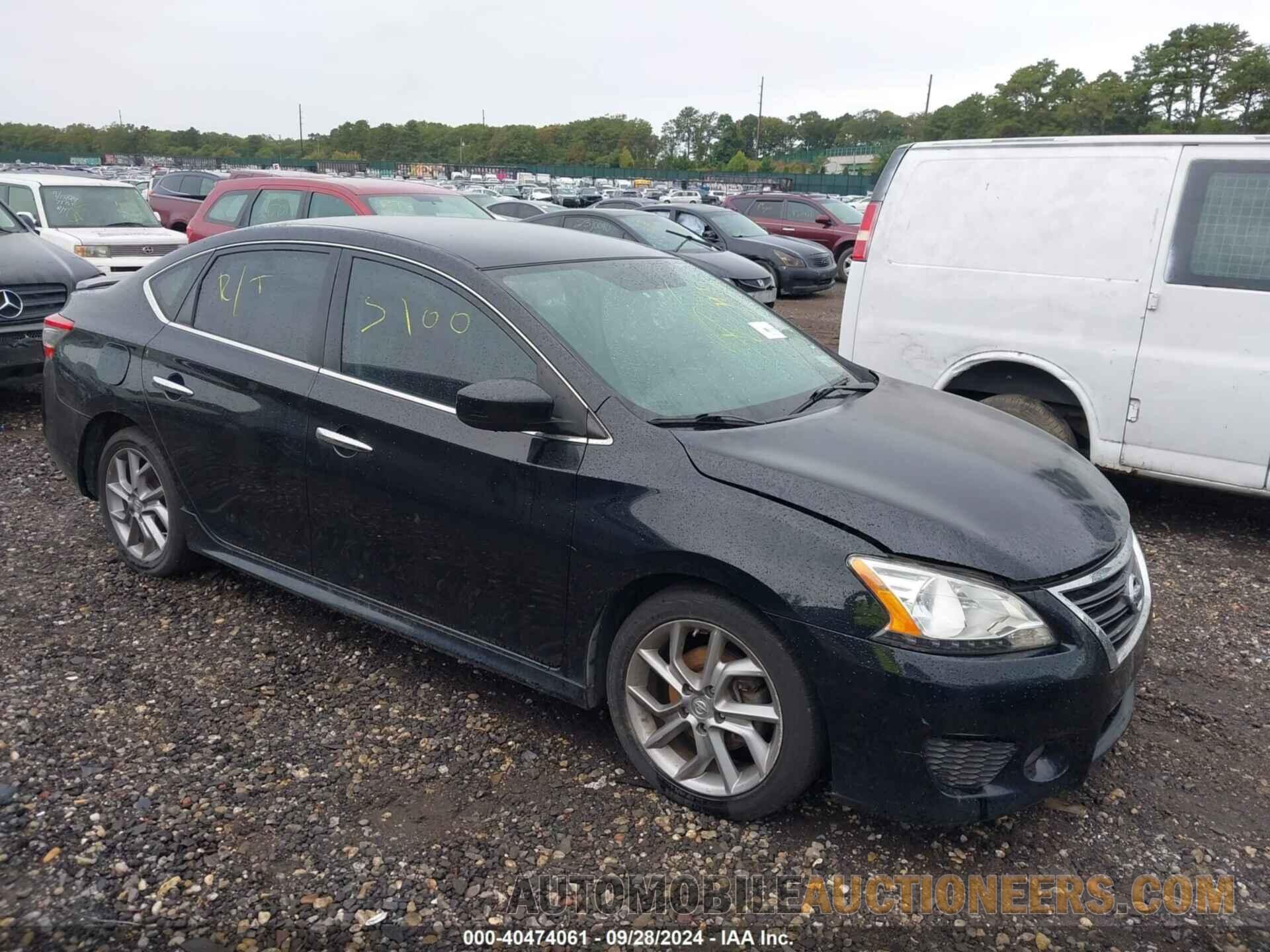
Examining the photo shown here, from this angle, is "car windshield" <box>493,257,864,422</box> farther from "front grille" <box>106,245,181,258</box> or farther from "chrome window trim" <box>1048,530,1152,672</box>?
"front grille" <box>106,245,181,258</box>

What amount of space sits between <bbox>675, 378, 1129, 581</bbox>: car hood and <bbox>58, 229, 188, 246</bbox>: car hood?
10.3 m

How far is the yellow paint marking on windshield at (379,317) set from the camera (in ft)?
11.5

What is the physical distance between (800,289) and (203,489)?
13112mm

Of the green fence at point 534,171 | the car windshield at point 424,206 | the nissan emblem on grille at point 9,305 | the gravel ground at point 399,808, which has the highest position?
the green fence at point 534,171

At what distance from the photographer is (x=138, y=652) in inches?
152

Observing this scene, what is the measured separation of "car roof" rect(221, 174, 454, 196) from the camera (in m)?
9.69

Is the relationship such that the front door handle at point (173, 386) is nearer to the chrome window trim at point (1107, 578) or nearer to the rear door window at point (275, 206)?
the chrome window trim at point (1107, 578)

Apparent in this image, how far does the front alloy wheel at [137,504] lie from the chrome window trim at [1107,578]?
11.7 feet

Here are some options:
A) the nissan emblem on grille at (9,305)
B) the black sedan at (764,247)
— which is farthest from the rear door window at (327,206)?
the black sedan at (764,247)

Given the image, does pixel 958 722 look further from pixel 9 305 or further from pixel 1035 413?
pixel 9 305

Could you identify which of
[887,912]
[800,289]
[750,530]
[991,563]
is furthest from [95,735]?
[800,289]

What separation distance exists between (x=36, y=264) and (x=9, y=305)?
521 mm

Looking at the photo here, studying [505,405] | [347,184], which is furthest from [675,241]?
[505,405]

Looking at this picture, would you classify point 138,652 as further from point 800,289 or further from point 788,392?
point 800,289
